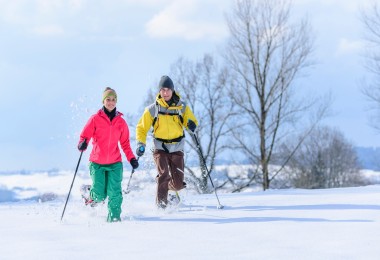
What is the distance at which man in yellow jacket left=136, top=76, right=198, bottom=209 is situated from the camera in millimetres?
7414

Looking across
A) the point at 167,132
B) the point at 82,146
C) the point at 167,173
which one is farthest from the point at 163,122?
the point at 82,146

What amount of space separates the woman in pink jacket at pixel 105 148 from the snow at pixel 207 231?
434mm

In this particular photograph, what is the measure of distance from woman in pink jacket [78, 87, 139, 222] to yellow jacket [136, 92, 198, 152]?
55cm

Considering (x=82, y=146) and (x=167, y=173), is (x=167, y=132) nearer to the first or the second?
(x=167, y=173)

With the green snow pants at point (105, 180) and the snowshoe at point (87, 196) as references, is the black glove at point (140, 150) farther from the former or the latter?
the snowshoe at point (87, 196)

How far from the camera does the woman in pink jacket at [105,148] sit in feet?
22.3

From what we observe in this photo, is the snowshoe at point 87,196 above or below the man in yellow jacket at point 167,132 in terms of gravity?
below

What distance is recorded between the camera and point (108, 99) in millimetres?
6777

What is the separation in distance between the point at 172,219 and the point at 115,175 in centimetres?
103

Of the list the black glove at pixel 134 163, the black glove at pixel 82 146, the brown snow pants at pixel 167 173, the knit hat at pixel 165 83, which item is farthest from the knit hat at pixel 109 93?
the brown snow pants at pixel 167 173

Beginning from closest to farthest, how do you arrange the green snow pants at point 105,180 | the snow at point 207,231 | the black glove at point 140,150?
the snow at point 207,231 < the green snow pants at point 105,180 < the black glove at point 140,150

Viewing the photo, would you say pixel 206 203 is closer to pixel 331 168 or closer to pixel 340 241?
pixel 340 241

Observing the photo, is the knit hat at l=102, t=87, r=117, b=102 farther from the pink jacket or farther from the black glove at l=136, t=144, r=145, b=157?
the black glove at l=136, t=144, r=145, b=157

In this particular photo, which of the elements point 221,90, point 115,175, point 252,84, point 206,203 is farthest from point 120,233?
point 221,90
